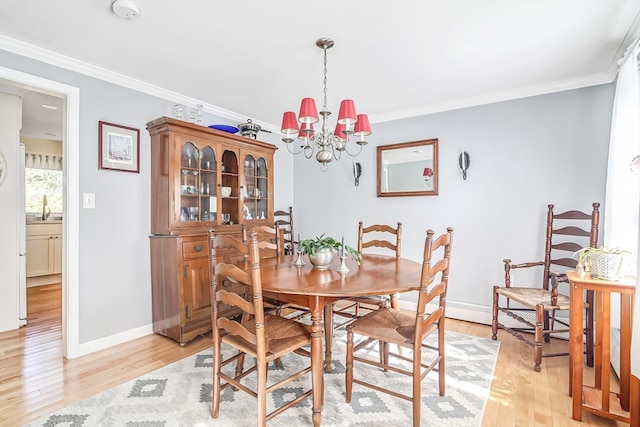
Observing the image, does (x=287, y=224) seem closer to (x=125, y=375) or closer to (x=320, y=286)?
(x=125, y=375)

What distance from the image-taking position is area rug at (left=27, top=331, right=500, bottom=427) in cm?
175

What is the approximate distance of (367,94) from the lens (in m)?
3.21

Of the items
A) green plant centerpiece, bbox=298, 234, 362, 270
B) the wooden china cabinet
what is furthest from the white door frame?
green plant centerpiece, bbox=298, 234, 362, 270

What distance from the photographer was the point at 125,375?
2236mm

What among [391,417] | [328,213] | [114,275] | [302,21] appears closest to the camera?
[391,417]

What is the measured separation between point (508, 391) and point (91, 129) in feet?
11.8

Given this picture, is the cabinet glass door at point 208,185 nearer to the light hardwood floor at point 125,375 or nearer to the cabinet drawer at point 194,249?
the cabinet drawer at point 194,249

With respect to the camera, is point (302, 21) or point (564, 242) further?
point (564, 242)

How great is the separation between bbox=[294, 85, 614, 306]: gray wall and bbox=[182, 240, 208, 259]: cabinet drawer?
200 centimetres

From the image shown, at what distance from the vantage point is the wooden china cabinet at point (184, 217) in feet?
9.13

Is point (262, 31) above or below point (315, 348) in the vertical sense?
above

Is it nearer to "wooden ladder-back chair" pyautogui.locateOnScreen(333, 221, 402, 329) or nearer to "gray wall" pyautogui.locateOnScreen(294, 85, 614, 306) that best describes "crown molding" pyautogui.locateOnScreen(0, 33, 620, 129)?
"gray wall" pyautogui.locateOnScreen(294, 85, 614, 306)

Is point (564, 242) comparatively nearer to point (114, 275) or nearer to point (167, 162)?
point (167, 162)

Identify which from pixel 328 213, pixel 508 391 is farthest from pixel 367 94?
pixel 508 391
